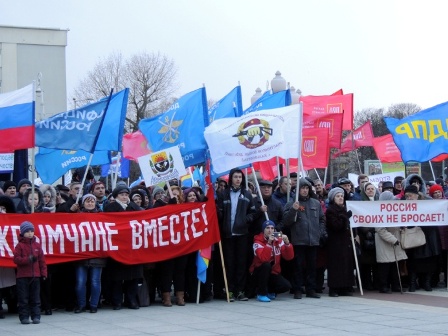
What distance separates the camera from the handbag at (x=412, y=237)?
49.6 feet

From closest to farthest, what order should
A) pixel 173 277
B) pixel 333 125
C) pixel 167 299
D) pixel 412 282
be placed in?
pixel 167 299, pixel 173 277, pixel 412 282, pixel 333 125

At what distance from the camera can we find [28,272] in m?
12.0

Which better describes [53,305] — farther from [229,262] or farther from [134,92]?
[134,92]

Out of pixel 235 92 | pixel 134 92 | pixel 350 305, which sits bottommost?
pixel 350 305

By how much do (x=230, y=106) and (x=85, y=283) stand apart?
5512mm

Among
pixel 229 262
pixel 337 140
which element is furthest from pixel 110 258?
pixel 337 140

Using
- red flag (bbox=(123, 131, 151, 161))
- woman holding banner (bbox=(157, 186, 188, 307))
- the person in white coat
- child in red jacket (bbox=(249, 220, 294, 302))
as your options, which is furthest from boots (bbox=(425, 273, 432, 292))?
red flag (bbox=(123, 131, 151, 161))

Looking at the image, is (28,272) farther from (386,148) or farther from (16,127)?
(386,148)

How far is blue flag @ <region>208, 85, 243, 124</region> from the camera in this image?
1697 cm

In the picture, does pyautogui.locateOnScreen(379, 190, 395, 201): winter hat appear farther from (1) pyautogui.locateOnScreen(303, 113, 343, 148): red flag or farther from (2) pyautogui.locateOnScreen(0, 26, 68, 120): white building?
(2) pyautogui.locateOnScreen(0, 26, 68, 120): white building

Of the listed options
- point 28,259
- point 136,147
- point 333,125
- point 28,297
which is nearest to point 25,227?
point 28,259

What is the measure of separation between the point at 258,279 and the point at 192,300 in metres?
1.09

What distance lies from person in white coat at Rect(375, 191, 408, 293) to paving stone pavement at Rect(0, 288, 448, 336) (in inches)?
27.1

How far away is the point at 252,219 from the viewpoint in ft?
46.6
